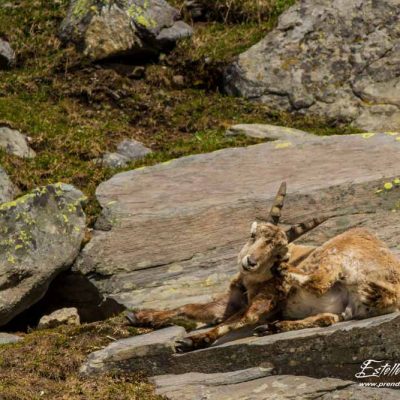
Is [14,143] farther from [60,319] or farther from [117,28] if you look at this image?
[60,319]

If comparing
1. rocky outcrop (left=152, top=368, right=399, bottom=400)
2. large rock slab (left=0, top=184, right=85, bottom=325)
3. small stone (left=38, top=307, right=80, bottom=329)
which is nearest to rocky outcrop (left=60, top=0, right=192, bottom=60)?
large rock slab (left=0, top=184, right=85, bottom=325)

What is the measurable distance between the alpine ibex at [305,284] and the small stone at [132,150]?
7365 mm

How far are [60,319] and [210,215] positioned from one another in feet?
9.28

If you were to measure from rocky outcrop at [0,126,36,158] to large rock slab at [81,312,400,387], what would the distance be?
7489 mm

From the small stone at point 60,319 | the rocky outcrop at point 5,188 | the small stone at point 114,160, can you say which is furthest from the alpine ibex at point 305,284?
the small stone at point 114,160

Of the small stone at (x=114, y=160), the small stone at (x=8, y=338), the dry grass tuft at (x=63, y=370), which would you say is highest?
the small stone at (x=114, y=160)

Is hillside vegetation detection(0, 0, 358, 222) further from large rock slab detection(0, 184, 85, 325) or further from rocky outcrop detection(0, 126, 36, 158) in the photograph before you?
large rock slab detection(0, 184, 85, 325)

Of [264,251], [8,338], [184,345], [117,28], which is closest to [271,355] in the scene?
[184,345]

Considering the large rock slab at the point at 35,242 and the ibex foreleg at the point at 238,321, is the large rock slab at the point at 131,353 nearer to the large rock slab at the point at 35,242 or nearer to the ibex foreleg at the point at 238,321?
the ibex foreleg at the point at 238,321

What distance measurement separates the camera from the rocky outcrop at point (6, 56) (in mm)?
22234

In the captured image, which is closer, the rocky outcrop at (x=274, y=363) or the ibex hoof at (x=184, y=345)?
the rocky outcrop at (x=274, y=363)

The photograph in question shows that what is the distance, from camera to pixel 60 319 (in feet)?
46.1


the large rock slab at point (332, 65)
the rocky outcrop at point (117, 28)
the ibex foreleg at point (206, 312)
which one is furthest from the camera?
the rocky outcrop at point (117, 28)

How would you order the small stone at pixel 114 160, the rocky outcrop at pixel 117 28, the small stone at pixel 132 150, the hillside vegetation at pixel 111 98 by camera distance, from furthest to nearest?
the rocky outcrop at pixel 117 28 → the small stone at pixel 132 150 → the hillside vegetation at pixel 111 98 → the small stone at pixel 114 160
